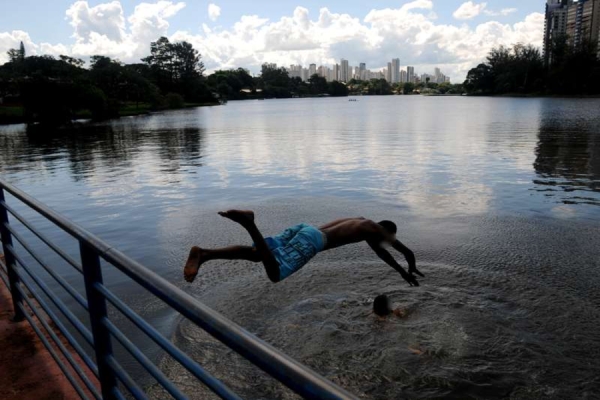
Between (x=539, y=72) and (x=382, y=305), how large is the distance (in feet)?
476

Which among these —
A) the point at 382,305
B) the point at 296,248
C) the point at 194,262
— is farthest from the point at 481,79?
the point at 194,262

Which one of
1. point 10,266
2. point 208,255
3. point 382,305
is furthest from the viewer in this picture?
point 382,305

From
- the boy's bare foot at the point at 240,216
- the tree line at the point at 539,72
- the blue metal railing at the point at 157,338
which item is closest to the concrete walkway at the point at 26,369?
the blue metal railing at the point at 157,338

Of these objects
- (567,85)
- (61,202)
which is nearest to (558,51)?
(567,85)

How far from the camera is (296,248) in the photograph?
4.66m

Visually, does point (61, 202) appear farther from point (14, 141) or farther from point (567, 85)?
point (567, 85)

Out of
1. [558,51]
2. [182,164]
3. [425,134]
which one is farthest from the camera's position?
[558,51]

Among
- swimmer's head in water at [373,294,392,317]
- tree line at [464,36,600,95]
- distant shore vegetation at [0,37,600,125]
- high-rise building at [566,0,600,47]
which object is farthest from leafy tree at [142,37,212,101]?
swimmer's head in water at [373,294,392,317]

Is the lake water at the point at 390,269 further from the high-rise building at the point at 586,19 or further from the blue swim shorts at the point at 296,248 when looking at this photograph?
the high-rise building at the point at 586,19

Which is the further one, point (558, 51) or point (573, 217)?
point (558, 51)

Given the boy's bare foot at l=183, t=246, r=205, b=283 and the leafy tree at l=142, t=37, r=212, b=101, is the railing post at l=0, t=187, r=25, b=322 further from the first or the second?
the leafy tree at l=142, t=37, r=212, b=101

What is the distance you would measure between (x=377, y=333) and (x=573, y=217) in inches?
291

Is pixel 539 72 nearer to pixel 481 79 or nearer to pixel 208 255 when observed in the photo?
pixel 481 79

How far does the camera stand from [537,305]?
6.89m
